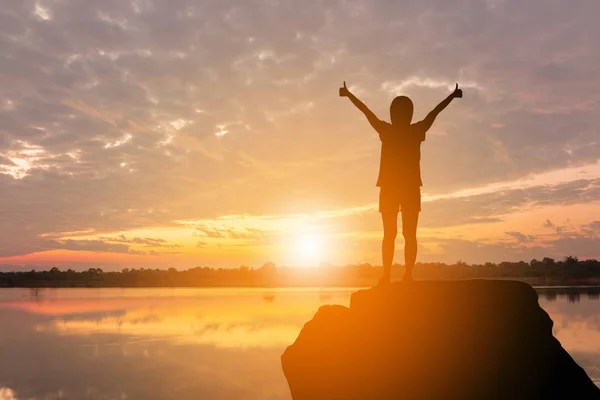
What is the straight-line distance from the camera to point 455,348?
12.0m

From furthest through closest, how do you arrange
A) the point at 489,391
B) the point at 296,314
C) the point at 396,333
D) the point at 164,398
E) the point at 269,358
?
the point at 296,314, the point at 269,358, the point at 164,398, the point at 396,333, the point at 489,391

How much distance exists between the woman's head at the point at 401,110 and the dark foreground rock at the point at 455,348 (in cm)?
404

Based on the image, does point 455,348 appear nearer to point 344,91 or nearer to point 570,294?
point 344,91

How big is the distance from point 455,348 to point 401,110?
578 cm

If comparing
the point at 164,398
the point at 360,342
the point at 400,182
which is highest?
the point at 400,182

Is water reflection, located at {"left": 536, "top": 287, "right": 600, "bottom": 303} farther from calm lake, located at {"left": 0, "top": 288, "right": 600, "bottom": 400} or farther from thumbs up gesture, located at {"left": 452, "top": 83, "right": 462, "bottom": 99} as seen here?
thumbs up gesture, located at {"left": 452, "top": 83, "right": 462, "bottom": 99}

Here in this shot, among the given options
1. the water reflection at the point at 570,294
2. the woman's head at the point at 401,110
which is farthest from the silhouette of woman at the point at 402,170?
the water reflection at the point at 570,294

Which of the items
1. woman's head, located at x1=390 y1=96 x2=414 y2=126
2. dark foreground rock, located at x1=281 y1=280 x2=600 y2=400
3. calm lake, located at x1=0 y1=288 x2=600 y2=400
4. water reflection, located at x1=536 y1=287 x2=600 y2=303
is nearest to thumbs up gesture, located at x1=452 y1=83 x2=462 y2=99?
woman's head, located at x1=390 y1=96 x2=414 y2=126

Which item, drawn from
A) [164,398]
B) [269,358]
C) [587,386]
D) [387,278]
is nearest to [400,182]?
[387,278]

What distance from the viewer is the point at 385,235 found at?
1348 centimetres

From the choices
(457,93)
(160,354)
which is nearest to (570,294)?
(160,354)

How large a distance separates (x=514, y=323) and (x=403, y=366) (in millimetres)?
2824

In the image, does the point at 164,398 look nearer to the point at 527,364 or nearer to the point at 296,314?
the point at 527,364

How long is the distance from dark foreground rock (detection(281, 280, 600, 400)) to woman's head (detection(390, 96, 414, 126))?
4039mm
